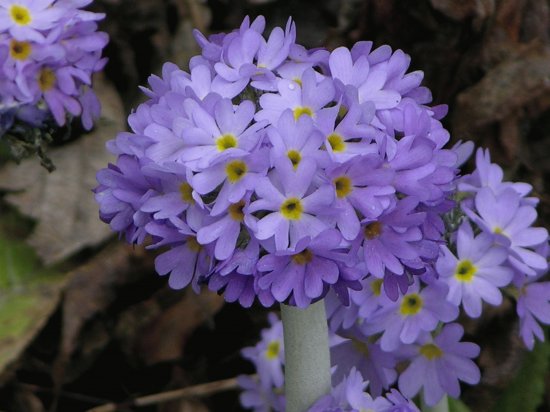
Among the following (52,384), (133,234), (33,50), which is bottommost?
(52,384)

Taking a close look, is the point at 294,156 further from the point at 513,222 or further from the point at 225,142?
the point at 513,222

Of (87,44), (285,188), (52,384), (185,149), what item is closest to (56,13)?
(87,44)

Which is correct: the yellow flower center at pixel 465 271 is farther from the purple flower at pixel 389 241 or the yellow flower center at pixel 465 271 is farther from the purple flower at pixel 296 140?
the purple flower at pixel 296 140

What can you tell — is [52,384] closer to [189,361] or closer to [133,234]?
[189,361]

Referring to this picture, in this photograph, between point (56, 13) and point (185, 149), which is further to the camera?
point (56, 13)

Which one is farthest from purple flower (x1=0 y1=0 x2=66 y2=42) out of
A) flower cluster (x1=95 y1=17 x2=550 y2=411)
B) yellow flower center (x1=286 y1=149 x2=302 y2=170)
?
yellow flower center (x1=286 y1=149 x2=302 y2=170)

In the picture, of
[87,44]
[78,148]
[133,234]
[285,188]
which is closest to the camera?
[285,188]

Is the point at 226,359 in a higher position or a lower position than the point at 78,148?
lower

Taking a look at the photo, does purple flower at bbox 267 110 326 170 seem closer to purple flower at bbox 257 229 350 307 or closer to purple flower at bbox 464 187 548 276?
purple flower at bbox 257 229 350 307
